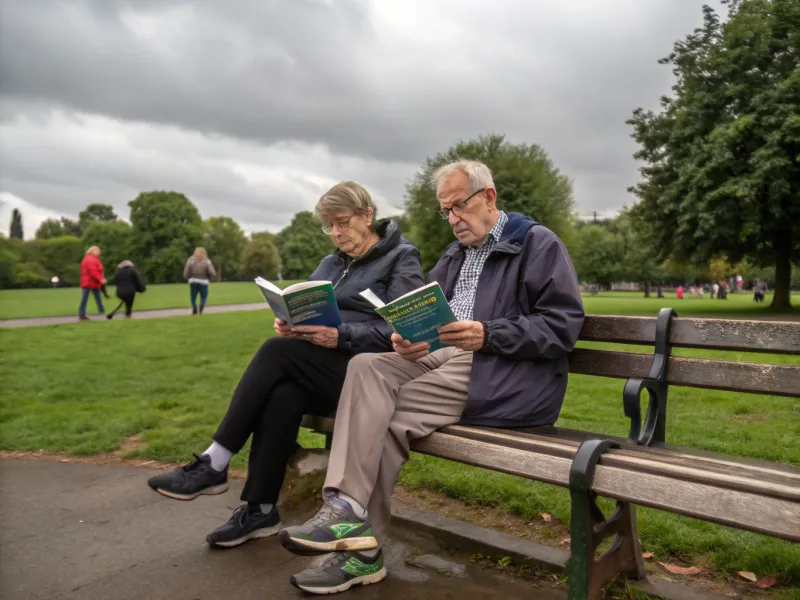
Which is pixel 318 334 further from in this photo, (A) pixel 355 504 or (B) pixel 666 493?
(B) pixel 666 493

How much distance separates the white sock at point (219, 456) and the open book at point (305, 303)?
25.7 inches

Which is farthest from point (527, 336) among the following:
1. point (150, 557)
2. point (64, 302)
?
point (64, 302)

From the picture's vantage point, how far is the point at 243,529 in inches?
129

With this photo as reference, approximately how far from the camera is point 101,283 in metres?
19.0

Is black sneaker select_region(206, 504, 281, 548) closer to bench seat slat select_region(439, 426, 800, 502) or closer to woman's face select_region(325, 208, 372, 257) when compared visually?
bench seat slat select_region(439, 426, 800, 502)

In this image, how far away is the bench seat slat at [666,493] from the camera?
1874mm

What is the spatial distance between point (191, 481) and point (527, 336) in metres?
1.63

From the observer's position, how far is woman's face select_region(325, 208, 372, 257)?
3674 mm

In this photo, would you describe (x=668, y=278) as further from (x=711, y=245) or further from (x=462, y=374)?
(x=462, y=374)

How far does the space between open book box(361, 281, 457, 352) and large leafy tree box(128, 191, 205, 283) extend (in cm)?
8205

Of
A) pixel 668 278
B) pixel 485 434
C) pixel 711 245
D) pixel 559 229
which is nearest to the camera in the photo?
pixel 485 434

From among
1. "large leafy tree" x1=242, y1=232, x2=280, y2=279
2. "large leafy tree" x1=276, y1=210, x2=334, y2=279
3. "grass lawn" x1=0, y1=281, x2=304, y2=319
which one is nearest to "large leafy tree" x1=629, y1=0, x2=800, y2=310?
"grass lawn" x1=0, y1=281, x2=304, y2=319

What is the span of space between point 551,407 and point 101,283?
18.1 m

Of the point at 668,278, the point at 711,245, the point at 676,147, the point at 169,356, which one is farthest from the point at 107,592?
the point at 668,278
